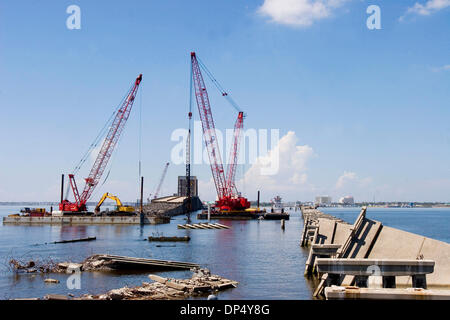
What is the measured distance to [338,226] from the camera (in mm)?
39188

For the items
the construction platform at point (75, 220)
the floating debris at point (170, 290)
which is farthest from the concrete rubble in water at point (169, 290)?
the construction platform at point (75, 220)

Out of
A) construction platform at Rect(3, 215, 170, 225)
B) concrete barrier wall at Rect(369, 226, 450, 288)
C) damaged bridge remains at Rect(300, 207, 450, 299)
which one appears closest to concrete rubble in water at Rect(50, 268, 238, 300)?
damaged bridge remains at Rect(300, 207, 450, 299)

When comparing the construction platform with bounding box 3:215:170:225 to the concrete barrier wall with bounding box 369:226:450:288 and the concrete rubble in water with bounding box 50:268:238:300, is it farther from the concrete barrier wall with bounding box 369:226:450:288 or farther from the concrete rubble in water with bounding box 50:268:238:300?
the concrete barrier wall with bounding box 369:226:450:288

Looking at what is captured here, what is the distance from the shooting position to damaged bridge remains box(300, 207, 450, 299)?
16984 millimetres

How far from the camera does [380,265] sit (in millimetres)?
19766

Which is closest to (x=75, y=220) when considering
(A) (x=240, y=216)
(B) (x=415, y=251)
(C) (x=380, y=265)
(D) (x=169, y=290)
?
(A) (x=240, y=216)

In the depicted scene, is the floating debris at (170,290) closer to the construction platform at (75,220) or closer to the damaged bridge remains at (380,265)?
the damaged bridge remains at (380,265)

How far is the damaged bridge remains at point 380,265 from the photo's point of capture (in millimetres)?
16984

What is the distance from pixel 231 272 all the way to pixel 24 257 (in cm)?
3066

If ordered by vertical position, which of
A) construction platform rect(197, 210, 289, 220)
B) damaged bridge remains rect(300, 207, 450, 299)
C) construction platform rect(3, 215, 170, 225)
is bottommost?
construction platform rect(197, 210, 289, 220)

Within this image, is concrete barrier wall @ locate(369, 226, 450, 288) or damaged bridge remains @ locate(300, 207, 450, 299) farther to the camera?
concrete barrier wall @ locate(369, 226, 450, 288)

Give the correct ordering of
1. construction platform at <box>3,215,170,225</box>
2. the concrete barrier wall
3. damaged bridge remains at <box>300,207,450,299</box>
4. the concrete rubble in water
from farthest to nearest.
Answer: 1. construction platform at <box>3,215,170,225</box>
2. the concrete rubble in water
3. the concrete barrier wall
4. damaged bridge remains at <box>300,207,450,299</box>
